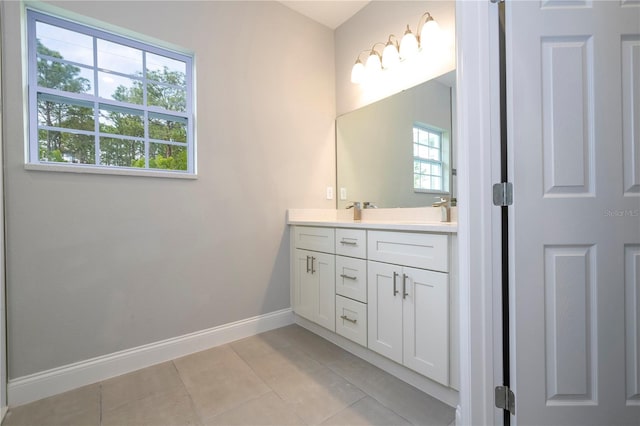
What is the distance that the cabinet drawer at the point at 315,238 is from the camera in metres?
2.02

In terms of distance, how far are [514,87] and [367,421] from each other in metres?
1.54

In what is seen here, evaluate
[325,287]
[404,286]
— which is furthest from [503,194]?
[325,287]

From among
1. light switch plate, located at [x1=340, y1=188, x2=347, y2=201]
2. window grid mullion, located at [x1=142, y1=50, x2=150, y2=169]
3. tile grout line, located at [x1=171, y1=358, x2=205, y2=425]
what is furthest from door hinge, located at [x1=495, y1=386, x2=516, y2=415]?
window grid mullion, located at [x1=142, y1=50, x2=150, y2=169]

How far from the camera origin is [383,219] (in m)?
2.29

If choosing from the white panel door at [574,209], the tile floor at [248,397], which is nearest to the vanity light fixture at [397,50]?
the white panel door at [574,209]

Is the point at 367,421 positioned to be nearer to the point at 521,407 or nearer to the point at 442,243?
the point at 521,407

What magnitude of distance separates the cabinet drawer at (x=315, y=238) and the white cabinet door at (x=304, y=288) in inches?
2.9

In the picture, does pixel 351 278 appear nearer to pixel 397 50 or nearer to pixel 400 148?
pixel 400 148

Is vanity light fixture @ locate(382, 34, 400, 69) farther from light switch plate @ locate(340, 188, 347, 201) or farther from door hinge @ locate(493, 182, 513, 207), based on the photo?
door hinge @ locate(493, 182, 513, 207)

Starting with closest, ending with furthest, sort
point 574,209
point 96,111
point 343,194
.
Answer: point 574,209 < point 96,111 < point 343,194

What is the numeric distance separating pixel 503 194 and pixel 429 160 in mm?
915

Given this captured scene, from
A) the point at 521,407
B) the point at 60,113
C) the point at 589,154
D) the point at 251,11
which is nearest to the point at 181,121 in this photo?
the point at 60,113

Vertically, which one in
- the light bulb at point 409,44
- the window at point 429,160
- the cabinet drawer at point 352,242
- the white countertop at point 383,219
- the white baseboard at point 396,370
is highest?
the light bulb at point 409,44

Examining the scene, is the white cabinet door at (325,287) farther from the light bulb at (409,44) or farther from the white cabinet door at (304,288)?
the light bulb at (409,44)
